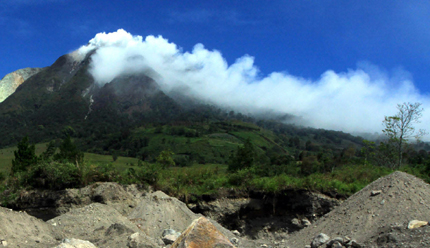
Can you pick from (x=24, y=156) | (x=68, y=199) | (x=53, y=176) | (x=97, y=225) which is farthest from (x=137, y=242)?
(x=24, y=156)

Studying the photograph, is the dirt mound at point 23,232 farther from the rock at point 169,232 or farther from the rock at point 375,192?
the rock at point 375,192

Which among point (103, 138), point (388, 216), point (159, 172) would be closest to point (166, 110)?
point (103, 138)

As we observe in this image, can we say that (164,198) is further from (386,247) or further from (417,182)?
(417,182)

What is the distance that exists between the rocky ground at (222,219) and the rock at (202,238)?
0.02 meters

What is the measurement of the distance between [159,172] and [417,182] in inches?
622

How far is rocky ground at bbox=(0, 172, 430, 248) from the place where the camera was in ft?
33.4

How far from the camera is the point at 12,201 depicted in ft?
61.6

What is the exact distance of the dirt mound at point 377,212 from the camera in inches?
455

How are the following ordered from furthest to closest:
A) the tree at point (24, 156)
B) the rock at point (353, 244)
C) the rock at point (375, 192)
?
the tree at point (24, 156) → the rock at point (375, 192) → the rock at point (353, 244)

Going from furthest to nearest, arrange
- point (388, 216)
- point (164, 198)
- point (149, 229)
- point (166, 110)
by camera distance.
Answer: point (166, 110)
point (164, 198)
point (149, 229)
point (388, 216)

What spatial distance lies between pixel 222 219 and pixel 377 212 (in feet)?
34.0

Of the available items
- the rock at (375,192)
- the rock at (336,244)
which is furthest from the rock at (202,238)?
the rock at (375,192)

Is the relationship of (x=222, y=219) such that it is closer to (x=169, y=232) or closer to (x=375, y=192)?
(x=169, y=232)

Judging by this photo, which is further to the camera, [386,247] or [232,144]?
[232,144]
